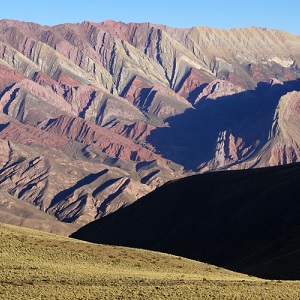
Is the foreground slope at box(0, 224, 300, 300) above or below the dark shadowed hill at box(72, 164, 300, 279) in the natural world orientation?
above

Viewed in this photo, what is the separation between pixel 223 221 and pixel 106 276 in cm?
8376

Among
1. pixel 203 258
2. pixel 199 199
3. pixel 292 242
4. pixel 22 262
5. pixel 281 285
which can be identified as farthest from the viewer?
pixel 199 199

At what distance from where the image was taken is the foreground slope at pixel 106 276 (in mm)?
46938

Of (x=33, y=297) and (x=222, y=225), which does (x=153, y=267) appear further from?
(x=222, y=225)

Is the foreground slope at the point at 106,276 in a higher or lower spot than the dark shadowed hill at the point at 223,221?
higher

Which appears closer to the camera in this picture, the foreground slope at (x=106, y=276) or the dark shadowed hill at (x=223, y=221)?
the foreground slope at (x=106, y=276)

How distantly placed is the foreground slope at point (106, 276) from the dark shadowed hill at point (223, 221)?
27520 mm

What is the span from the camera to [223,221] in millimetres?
136875

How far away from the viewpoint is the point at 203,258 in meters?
122

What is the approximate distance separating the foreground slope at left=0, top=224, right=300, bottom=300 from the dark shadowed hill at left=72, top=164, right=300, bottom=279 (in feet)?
90.3

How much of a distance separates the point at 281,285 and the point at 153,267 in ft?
50.2

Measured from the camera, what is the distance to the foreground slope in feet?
154

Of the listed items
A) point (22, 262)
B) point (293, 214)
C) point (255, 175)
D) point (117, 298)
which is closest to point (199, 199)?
point (255, 175)

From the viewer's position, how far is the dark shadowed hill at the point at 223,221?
370 ft
